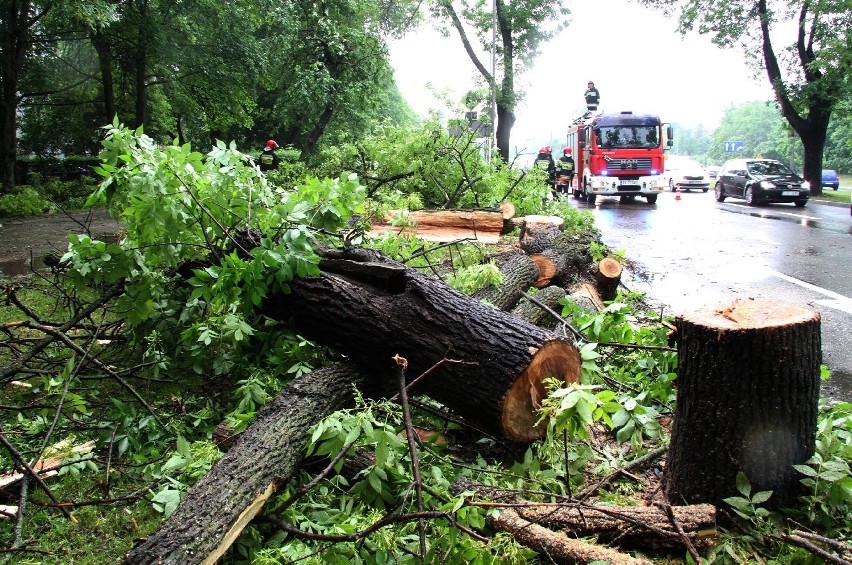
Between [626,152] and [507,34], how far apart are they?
11.4 m

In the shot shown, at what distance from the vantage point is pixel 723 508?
2.74m

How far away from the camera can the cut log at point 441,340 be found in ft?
10.1

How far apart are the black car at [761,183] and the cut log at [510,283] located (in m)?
19.1

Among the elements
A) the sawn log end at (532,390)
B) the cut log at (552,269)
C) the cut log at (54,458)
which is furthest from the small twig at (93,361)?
the cut log at (552,269)

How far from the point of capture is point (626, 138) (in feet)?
72.5

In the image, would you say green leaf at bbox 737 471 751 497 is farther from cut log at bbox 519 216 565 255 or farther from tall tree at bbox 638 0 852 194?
tall tree at bbox 638 0 852 194

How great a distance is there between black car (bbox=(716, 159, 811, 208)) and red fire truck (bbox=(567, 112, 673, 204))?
11.4 feet

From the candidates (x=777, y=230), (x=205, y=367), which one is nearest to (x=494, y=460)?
(x=205, y=367)

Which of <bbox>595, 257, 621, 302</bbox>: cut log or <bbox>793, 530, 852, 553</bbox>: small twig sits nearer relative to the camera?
<bbox>793, 530, 852, 553</bbox>: small twig

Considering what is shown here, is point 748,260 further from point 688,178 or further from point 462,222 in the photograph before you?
point 688,178

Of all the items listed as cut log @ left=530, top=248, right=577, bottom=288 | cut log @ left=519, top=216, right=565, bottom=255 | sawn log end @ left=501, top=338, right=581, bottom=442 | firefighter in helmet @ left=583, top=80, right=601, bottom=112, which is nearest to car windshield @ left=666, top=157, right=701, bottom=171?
firefighter in helmet @ left=583, top=80, right=601, bottom=112

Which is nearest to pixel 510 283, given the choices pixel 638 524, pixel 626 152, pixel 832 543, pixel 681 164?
pixel 638 524

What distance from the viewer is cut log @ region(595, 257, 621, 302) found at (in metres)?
7.03

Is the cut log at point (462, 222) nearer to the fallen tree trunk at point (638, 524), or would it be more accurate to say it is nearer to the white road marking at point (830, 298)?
the white road marking at point (830, 298)
